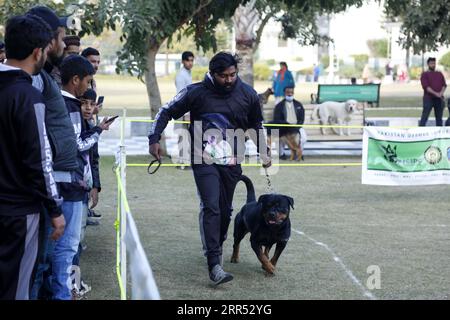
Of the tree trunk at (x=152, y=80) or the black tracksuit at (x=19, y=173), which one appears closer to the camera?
the black tracksuit at (x=19, y=173)

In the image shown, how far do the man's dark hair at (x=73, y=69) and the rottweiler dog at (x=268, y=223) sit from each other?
6.47 feet

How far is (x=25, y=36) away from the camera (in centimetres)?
496

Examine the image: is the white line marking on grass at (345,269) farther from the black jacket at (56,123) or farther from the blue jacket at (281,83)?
the blue jacket at (281,83)

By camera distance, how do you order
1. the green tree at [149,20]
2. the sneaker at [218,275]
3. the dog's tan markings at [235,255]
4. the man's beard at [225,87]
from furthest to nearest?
the green tree at [149,20], the dog's tan markings at [235,255], the man's beard at [225,87], the sneaker at [218,275]

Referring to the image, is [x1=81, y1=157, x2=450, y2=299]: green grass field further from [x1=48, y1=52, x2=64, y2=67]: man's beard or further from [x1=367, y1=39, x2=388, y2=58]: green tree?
[x1=367, y1=39, x2=388, y2=58]: green tree

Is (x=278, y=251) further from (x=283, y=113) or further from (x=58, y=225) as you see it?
(x=283, y=113)

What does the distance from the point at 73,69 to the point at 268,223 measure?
2.17 metres

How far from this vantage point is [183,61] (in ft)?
52.4

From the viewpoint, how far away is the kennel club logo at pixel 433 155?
41.1ft

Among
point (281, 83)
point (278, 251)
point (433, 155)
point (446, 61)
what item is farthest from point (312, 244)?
point (446, 61)

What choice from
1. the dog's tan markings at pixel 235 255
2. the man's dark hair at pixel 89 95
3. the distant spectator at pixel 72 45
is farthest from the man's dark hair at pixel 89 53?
the dog's tan markings at pixel 235 255

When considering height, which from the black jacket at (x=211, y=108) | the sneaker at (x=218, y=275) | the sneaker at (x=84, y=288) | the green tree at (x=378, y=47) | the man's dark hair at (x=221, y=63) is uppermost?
the man's dark hair at (x=221, y=63)

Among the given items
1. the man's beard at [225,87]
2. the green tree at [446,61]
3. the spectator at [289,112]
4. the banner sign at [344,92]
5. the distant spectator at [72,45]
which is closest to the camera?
the man's beard at [225,87]

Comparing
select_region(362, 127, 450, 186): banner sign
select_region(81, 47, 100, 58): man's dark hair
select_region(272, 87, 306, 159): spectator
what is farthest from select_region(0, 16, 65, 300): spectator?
select_region(272, 87, 306, 159): spectator
